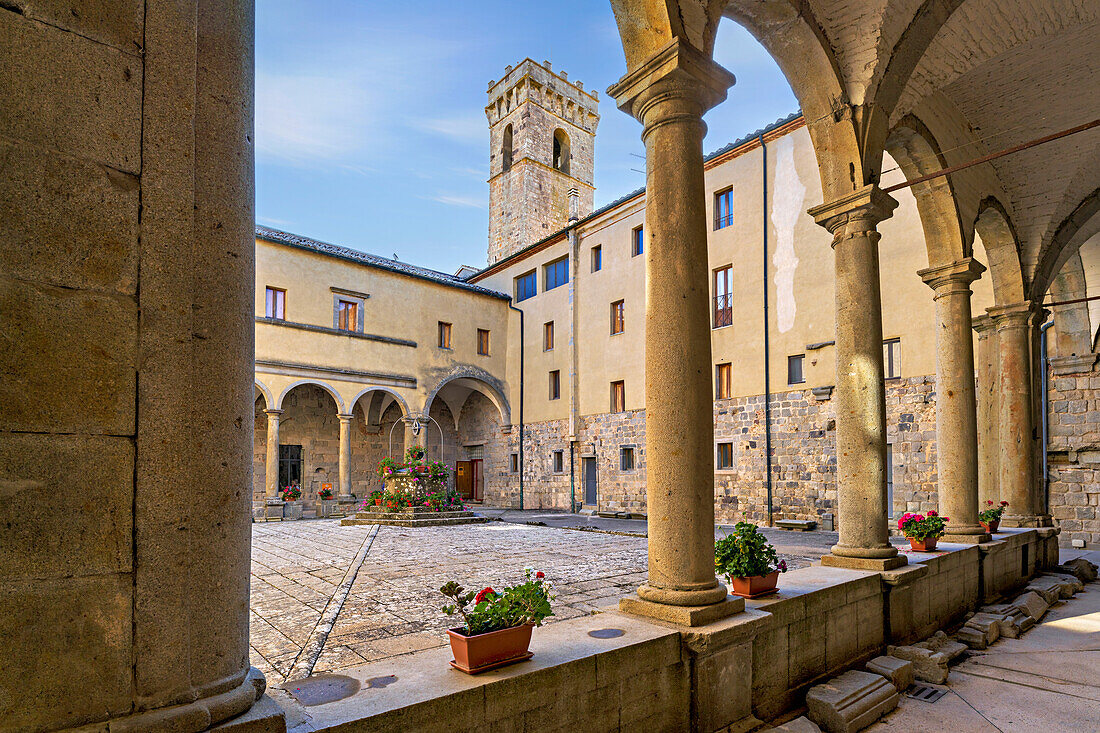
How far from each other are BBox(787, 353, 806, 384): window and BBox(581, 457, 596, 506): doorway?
6.91 meters

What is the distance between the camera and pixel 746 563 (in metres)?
3.85

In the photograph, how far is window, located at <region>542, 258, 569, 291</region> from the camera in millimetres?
20766

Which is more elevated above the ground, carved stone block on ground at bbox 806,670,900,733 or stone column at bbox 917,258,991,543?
stone column at bbox 917,258,991,543

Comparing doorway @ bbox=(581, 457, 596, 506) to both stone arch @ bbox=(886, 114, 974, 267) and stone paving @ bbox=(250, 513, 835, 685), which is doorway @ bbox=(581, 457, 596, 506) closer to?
stone paving @ bbox=(250, 513, 835, 685)

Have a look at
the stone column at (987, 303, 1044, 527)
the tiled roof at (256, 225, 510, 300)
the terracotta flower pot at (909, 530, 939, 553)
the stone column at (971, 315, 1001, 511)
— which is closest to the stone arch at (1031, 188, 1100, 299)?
the stone column at (987, 303, 1044, 527)

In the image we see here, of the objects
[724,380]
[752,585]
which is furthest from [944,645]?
[724,380]

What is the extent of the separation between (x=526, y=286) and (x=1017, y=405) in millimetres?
16079

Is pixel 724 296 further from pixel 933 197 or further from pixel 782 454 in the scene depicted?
pixel 933 197

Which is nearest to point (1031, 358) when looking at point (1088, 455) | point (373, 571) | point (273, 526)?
point (1088, 455)

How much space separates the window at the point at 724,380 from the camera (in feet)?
50.9

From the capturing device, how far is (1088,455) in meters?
10.9

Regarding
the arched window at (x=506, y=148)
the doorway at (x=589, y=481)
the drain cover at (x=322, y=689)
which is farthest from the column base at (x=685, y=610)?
the arched window at (x=506, y=148)

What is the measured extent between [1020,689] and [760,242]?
11.8m

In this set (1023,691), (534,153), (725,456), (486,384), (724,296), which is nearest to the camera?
(1023,691)
